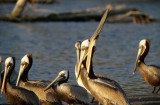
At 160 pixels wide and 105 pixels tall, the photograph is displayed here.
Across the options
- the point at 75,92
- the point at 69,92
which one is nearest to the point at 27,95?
the point at 69,92

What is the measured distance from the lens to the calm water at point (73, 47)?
9587 mm

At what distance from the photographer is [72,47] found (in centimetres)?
1400

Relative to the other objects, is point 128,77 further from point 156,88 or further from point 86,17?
point 86,17

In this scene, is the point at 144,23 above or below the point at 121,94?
above

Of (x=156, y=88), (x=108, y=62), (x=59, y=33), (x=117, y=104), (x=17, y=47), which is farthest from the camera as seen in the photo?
(x=59, y=33)

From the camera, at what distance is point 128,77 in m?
9.41

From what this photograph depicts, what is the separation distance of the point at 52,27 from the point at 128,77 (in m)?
10.6

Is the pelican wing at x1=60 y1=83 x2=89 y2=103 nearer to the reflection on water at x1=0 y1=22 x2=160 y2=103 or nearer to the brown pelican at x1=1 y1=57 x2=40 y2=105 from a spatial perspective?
the brown pelican at x1=1 y1=57 x2=40 y2=105

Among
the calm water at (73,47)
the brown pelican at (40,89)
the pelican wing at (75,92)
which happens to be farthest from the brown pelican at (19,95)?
the calm water at (73,47)

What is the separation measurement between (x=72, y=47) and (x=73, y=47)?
5 cm

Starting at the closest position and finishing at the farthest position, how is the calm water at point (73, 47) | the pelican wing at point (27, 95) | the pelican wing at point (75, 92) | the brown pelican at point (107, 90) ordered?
the pelican wing at point (27, 95) → the brown pelican at point (107, 90) → the pelican wing at point (75, 92) → the calm water at point (73, 47)

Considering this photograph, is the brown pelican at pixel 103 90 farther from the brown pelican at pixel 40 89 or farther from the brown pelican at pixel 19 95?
the brown pelican at pixel 19 95

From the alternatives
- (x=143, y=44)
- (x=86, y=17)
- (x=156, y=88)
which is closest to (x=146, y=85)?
(x=156, y=88)

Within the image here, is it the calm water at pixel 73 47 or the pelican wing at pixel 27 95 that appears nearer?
the pelican wing at pixel 27 95
